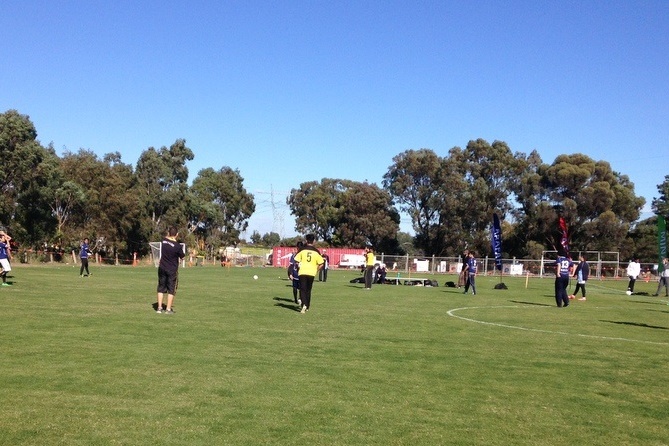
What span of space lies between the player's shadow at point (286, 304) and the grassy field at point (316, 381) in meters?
2.61

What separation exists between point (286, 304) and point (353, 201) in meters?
71.4

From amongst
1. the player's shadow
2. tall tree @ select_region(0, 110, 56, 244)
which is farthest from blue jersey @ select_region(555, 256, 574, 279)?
tall tree @ select_region(0, 110, 56, 244)

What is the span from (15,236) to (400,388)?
54.9 metres

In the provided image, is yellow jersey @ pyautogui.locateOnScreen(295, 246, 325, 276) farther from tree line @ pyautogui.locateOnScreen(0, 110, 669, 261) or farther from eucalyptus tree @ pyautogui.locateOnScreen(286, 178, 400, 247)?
eucalyptus tree @ pyautogui.locateOnScreen(286, 178, 400, 247)

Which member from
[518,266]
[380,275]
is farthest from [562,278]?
[518,266]

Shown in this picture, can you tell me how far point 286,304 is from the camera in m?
19.2

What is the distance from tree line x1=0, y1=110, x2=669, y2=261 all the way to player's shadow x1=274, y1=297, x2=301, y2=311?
3944 centimetres

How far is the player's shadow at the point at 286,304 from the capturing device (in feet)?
58.5

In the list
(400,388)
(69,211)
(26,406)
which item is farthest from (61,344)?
(69,211)

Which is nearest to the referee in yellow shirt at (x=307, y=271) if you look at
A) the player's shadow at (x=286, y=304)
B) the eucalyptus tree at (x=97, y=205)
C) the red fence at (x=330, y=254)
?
the player's shadow at (x=286, y=304)

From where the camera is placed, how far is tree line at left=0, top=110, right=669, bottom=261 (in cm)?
5750

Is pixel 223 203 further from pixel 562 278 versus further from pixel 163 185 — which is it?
pixel 562 278

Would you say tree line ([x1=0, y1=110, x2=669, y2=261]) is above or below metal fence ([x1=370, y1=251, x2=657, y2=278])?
above

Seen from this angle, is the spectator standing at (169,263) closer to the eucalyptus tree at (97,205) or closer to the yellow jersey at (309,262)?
the yellow jersey at (309,262)
